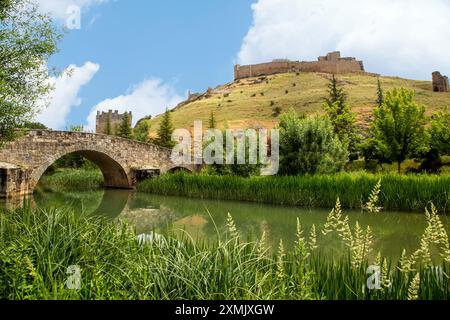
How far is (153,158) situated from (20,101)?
54.3ft

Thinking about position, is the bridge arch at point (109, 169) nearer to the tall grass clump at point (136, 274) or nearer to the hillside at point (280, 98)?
the tall grass clump at point (136, 274)

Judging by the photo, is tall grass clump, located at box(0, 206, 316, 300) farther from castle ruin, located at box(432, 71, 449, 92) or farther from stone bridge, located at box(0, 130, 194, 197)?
castle ruin, located at box(432, 71, 449, 92)

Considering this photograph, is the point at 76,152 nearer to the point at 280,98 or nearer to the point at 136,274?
the point at 136,274

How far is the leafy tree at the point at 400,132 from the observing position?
24703mm

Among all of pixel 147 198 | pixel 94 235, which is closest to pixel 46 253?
pixel 94 235

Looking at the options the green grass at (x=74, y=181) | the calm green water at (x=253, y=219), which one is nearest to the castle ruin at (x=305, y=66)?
the green grass at (x=74, y=181)

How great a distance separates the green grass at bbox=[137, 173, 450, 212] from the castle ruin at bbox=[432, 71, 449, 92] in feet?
173

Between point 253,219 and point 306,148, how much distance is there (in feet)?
23.0

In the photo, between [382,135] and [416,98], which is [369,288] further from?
[416,98]

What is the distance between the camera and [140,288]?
3.78m

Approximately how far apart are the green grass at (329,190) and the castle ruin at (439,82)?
5259 centimetres

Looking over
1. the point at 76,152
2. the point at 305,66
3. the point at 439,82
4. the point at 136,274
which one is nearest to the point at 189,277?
the point at 136,274

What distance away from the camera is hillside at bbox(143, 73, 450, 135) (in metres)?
52.8

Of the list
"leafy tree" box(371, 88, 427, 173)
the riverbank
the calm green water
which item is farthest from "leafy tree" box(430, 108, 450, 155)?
the riverbank
